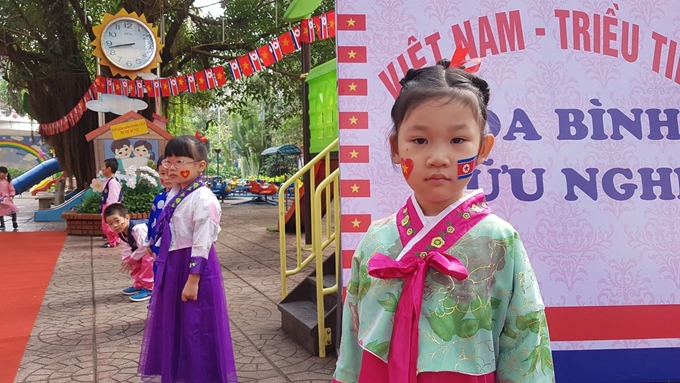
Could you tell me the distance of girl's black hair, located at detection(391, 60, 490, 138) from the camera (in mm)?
1456

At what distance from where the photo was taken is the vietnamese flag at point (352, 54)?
3043 millimetres

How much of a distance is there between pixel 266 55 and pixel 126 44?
4532 millimetres

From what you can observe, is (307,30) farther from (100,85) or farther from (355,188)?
(100,85)

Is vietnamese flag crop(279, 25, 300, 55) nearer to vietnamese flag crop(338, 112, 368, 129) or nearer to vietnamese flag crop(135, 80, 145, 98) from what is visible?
vietnamese flag crop(135, 80, 145, 98)

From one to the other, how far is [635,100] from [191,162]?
246 centimetres

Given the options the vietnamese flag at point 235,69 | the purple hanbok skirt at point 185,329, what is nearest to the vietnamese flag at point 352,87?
the purple hanbok skirt at point 185,329

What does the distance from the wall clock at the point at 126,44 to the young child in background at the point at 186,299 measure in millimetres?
8707

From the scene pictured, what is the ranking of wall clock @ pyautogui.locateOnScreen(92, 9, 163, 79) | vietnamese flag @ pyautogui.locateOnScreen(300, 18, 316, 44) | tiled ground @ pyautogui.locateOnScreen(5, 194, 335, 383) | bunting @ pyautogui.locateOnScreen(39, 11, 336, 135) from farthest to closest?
wall clock @ pyautogui.locateOnScreen(92, 9, 163, 79), bunting @ pyautogui.locateOnScreen(39, 11, 336, 135), vietnamese flag @ pyautogui.locateOnScreen(300, 18, 316, 44), tiled ground @ pyautogui.locateOnScreen(5, 194, 335, 383)

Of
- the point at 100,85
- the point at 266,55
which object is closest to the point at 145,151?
the point at 100,85

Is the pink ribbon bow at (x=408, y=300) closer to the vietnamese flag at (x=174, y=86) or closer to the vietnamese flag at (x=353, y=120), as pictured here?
the vietnamese flag at (x=353, y=120)

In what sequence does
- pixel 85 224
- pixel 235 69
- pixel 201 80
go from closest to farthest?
pixel 235 69
pixel 201 80
pixel 85 224

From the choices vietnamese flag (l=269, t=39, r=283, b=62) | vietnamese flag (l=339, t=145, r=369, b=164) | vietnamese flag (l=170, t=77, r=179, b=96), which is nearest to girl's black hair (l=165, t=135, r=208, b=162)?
vietnamese flag (l=339, t=145, r=369, b=164)

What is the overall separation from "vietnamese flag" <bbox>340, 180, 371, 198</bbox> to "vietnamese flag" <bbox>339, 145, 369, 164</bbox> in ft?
0.36

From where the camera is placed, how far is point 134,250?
18.5ft
